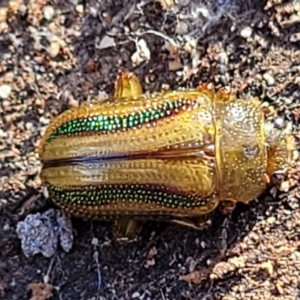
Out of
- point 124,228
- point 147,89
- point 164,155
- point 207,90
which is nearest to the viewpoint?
point 164,155

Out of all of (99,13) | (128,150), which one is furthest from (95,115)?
(99,13)

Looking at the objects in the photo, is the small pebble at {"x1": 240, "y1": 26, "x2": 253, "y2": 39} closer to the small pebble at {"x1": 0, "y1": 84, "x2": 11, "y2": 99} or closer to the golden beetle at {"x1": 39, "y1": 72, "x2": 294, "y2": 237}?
the golden beetle at {"x1": 39, "y1": 72, "x2": 294, "y2": 237}

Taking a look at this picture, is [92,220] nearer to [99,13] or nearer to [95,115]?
[95,115]

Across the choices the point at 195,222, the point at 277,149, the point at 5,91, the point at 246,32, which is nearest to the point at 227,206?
the point at 195,222

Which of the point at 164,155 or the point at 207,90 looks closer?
the point at 164,155

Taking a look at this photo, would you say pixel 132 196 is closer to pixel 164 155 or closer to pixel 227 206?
pixel 164 155

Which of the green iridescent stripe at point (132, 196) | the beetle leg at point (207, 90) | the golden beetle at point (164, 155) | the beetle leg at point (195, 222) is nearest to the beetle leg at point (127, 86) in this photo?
the golden beetle at point (164, 155)
